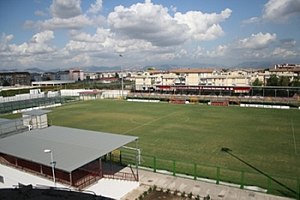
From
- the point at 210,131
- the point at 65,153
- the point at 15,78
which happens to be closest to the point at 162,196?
the point at 65,153

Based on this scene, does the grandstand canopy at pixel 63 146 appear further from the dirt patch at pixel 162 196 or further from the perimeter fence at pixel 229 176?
the dirt patch at pixel 162 196

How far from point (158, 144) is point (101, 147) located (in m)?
10.6

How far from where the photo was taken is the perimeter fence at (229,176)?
15.4m

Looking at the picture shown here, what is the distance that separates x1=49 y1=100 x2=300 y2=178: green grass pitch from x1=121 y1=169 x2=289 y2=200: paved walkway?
14.7ft

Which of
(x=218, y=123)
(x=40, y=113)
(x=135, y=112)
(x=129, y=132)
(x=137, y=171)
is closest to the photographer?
(x=137, y=171)

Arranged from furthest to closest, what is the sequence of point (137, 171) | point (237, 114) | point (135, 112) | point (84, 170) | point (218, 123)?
point (135, 112) → point (237, 114) → point (218, 123) → point (137, 171) → point (84, 170)

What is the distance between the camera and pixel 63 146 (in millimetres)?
16219

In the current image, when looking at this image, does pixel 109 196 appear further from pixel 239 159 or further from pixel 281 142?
pixel 281 142

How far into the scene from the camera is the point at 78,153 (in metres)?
14.8

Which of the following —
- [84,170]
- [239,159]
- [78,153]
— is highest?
[78,153]

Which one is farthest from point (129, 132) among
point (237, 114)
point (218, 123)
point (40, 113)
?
point (237, 114)

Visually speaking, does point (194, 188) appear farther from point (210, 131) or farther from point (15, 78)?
point (15, 78)

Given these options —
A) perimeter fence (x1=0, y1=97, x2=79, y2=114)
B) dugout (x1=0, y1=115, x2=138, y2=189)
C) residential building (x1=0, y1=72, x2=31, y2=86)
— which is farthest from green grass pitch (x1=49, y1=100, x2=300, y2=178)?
residential building (x1=0, y1=72, x2=31, y2=86)

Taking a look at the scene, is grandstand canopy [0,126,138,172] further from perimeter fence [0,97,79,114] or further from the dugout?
perimeter fence [0,97,79,114]
